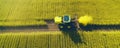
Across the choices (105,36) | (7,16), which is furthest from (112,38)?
(7,16)

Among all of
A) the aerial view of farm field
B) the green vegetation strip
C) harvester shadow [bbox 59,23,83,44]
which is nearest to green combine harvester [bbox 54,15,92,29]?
the aerial view of farm field

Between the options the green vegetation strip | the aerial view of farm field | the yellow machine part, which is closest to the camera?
the green vegetation strip

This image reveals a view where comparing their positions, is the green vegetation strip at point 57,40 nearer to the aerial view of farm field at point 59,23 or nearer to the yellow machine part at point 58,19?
the aerial view of farm field at point 59,23

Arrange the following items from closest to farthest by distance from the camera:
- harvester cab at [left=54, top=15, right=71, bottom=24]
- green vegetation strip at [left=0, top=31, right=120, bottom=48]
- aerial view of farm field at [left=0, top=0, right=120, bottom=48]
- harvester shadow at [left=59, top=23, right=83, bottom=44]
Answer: green vegetation strip at [left=0, top=31, right=120, bottom=48] < aerial view of farm field at [left=0, top=0, right=120, bottom=48] < harvester shadow at [left=59, top=23, right=83, bottom=44] < harvester cab at [left=54, top=15, right=71, bottom=24]

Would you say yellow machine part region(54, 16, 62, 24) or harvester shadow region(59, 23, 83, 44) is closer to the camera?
harvester shadow region(59, 23, 83, 44)

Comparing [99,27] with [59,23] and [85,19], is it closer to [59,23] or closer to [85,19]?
[85,19]

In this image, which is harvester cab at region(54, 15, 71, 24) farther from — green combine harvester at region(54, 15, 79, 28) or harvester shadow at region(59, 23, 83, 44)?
harvester shadow at region(59, 23, 83, 44)

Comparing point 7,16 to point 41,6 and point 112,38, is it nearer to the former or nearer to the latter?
point 41,6
